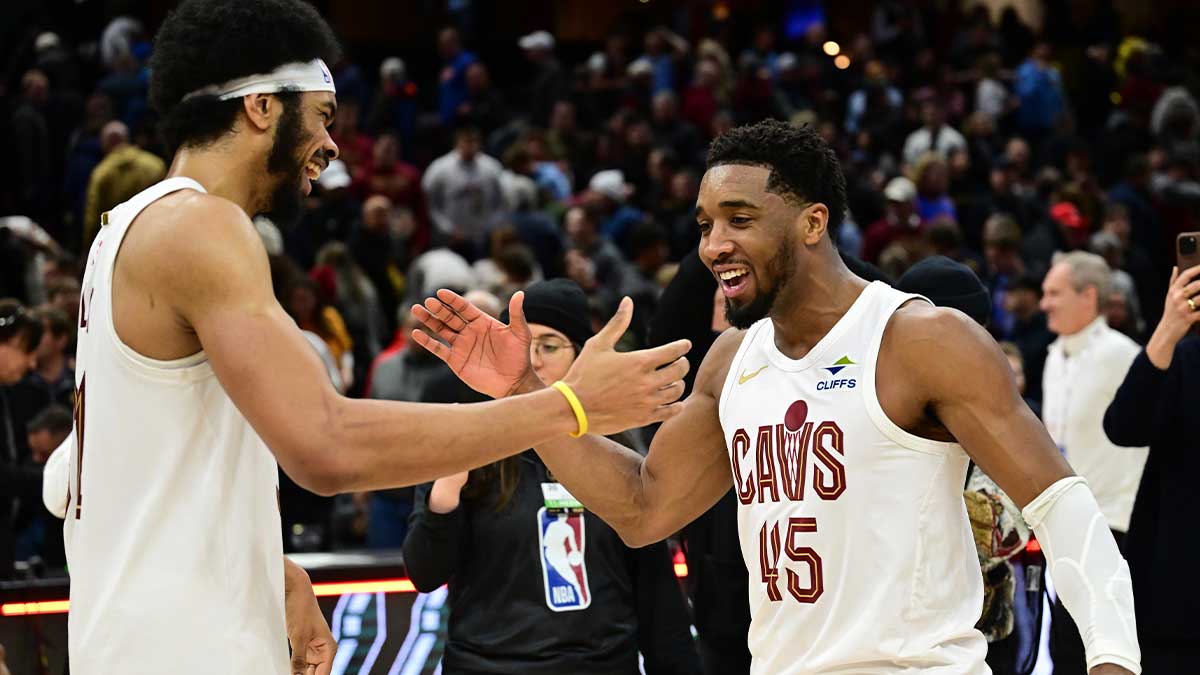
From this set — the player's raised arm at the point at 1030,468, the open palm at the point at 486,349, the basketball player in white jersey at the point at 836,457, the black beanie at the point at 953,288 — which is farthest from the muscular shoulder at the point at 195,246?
the black beanie at the point at 953,288

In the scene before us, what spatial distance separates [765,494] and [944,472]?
45 centimetres

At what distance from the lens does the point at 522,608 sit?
5.02 meters

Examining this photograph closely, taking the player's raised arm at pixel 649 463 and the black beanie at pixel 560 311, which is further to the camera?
the black beanie at pixel 560 311

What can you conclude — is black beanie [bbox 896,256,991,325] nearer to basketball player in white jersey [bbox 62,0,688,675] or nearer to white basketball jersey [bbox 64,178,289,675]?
basketball player in white jersey [bbox 62,0,688,675]

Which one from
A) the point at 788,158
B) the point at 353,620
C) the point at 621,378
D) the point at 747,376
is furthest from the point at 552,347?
the point at 621,378

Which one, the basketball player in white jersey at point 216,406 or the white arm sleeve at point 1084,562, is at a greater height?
the basketball player in white jersey at point 216,406

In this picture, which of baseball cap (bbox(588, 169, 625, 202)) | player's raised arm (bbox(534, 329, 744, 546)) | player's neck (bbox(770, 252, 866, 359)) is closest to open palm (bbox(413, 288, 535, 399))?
player's raised arm (bbox(534, 329, 744, 546))

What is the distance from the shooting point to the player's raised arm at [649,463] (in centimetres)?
406

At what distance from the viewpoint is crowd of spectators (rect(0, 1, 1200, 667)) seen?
33.6ft

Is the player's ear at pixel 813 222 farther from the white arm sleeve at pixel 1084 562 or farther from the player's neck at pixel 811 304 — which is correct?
the white arm sleeve at pixel 1084 562

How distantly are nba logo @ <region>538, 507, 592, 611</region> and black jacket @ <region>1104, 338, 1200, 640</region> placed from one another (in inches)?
87.1

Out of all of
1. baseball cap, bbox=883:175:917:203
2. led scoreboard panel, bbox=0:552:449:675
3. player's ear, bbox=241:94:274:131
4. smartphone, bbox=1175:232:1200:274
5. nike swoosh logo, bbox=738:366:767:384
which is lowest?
led scoreboard panel, bbox=0:552:449:675

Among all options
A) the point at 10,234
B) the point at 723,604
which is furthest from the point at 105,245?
the point at 10,234

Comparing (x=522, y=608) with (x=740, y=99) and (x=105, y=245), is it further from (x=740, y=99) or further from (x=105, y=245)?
(x=740, y=99)
